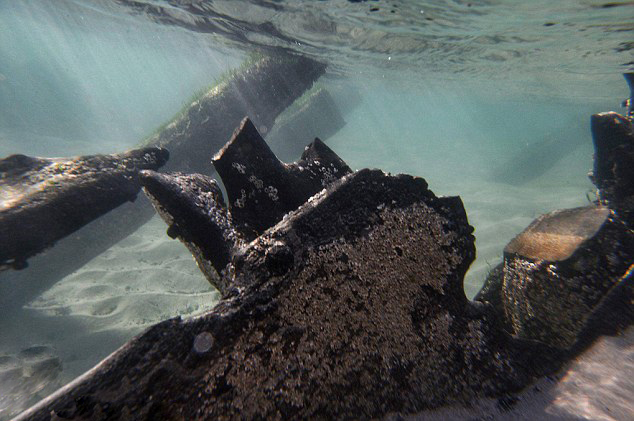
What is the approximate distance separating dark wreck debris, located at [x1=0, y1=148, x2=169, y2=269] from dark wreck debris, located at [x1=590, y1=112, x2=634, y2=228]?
518 cm

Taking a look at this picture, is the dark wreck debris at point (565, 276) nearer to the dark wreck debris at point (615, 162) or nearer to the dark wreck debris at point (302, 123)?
the dark wreck debris at point (615, 162)

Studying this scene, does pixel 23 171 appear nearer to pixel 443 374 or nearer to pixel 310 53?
pixel 443 374

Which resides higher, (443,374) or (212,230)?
(212,230)

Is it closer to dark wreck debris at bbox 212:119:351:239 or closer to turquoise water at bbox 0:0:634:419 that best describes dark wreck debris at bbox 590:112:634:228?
dark wreck debris at bbox 212:119:351:239

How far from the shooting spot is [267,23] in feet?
39.8

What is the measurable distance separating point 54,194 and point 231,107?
7778 millimetres

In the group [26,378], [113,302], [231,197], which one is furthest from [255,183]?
[113,302]

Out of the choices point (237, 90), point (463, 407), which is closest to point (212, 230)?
point (463, 407)

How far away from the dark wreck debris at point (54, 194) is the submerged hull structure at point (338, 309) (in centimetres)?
116

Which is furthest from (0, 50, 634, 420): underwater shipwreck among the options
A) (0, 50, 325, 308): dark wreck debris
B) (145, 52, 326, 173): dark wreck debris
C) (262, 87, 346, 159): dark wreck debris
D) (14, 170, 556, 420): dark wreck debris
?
(262, 87, 346, 159): dark wreck debris

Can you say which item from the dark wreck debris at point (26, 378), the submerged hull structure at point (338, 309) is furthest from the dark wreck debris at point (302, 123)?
the submerged hull structure at point (338, 309)

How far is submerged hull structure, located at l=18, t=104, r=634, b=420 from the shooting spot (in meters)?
1.16

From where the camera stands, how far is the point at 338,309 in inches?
57.8

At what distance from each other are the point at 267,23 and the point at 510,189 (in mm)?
18292
